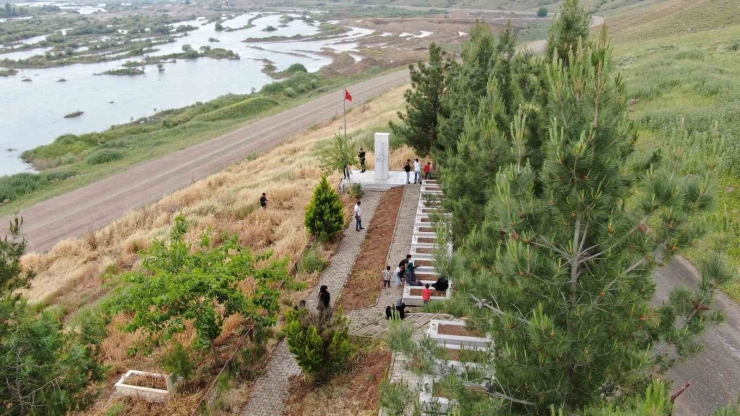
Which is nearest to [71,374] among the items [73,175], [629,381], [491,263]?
[491,263]

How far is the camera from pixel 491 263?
277 inches

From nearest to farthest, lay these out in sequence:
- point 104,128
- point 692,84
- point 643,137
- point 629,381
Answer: point 629,381
point 643,137
point 692,84
point 104,128

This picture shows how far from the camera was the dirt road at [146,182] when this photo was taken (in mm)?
26406

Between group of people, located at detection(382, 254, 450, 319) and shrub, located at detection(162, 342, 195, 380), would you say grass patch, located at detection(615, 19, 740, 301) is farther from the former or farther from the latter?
shrub, located at detection(162, 342, 195, 380)

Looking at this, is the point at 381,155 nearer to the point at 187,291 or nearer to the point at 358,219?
the point at 358,219

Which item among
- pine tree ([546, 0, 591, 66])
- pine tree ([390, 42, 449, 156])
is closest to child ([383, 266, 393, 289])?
pine tree ([546, 0, 591, 66])

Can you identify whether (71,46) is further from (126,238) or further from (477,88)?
(477,88)

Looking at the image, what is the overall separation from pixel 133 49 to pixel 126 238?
9241 cm

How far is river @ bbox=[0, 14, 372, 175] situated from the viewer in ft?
171

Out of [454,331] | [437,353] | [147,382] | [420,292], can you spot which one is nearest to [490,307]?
[437,353]

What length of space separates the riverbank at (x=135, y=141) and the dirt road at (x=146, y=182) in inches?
78.6

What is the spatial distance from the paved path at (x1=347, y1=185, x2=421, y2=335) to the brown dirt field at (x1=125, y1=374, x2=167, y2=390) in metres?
4.46

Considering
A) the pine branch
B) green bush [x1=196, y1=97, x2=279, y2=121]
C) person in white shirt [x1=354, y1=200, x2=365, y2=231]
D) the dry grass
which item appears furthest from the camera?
green bush [x1=196, y1=97, x2=279, y2=121]

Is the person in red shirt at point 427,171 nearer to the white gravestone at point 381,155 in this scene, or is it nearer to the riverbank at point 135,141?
the white gravestone at point 381,155
